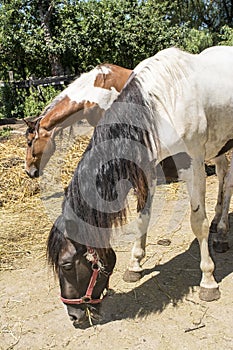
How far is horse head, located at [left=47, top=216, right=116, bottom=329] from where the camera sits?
2021 mm

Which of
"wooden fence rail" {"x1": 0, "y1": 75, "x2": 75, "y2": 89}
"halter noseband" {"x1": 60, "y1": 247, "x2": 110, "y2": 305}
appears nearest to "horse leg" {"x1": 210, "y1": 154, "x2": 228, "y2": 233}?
"halter noseband" {"x1": 60, "y1": 247, "x2": 110, "y2": 305}

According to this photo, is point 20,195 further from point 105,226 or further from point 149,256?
point 105,226

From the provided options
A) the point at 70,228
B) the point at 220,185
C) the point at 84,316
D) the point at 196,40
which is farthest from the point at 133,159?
the point at 196,40

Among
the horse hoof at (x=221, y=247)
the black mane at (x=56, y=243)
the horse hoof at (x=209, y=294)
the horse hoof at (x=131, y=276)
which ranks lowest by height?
the horse hoof at (x=221, y=247)

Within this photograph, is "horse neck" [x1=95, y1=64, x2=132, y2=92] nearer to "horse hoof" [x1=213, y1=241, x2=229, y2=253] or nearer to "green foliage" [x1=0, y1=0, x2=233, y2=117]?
"horse hoof" [x1=213, y1=241, x2=229, y2=253]

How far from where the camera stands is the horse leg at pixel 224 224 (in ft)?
10.2

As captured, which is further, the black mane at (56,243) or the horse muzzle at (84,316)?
the horse muzzle at (84,316)

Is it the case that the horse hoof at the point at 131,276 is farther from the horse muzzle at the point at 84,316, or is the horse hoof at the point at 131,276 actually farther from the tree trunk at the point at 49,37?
the tree trunk at the point at 49,37

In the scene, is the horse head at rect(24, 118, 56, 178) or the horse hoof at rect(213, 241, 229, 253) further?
the horse head at rect(24, 118, 56, 178)

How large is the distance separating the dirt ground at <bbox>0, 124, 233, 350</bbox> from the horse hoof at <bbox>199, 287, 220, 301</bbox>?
0.03 m

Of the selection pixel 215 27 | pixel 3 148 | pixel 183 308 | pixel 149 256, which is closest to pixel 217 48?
pixel 149 256

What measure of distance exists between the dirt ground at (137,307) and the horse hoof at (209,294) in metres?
0.03

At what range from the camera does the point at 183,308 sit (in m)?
2.41

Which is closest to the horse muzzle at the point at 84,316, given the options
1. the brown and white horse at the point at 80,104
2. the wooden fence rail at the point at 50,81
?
the brown and white horse at the point at 80,104
